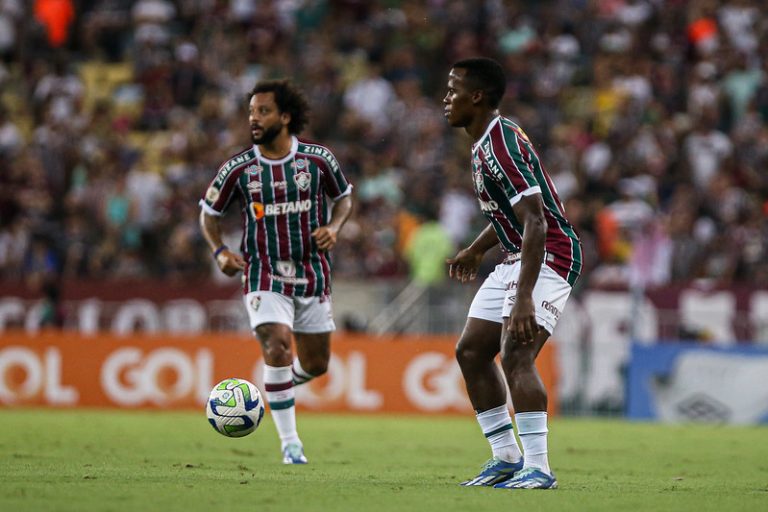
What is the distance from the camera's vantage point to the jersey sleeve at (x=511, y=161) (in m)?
7.84

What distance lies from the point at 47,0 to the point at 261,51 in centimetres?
480

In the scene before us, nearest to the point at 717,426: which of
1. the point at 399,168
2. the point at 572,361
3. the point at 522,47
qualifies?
the point at 572,361

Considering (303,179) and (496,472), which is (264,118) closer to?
(303,179)

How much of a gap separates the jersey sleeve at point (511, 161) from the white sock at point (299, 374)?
3.67 m

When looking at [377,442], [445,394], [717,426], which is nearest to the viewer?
[377,442]

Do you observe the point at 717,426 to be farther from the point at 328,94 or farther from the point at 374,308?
the point at 328,94

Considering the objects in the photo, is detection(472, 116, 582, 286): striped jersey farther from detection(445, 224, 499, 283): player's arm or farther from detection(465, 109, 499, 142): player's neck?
detection(445, 224, 499, 283): player's arm

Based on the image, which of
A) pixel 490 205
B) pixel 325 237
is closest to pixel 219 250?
pixel 325 237

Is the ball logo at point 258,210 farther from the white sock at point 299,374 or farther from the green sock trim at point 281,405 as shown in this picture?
the green sock trim at point 281,405

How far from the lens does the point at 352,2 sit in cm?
2520

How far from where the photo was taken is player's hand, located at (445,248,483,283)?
9.05 metres

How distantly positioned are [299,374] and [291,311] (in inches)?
31.7

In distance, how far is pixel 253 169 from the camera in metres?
10.6

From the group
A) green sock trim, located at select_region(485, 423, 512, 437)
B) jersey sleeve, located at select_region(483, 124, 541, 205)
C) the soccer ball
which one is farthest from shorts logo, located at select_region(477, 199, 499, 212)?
the soccer ball
